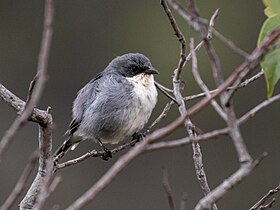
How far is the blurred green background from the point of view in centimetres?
1215

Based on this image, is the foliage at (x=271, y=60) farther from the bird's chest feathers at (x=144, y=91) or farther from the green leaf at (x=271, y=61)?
the bird's chest feathers at (x=144, y=91)

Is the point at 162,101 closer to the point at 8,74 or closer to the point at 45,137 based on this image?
the point at 8,74

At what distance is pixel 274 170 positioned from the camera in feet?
41.1

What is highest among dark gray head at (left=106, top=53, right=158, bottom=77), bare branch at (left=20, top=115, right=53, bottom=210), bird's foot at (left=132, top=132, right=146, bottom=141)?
dark gray head at (left=106, top=53, right=158, bottom=77)

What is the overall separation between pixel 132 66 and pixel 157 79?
289 inches

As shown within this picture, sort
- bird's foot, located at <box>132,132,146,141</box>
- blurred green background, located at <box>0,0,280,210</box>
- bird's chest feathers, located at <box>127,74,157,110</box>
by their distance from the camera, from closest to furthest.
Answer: bird's foot, located at <box>132,132,146,141</box> < bird's chest feathers, located at <box>127,74,157,110</box> < blurred green background, located at <box>0,0,280,210</box>

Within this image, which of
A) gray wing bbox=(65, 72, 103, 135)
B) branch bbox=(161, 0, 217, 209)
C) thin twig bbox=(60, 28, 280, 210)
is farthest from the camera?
gray wing bbox=(65, 72, 103, 135)

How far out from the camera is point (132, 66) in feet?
16.4

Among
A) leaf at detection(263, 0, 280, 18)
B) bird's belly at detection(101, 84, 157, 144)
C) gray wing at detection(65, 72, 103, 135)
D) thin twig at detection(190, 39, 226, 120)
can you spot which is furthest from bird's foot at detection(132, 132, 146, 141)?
leaf at detection(263, 0, 280, 18)

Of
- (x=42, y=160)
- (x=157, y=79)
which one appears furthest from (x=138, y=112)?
(x=157, y=79)

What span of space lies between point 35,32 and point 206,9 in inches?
101

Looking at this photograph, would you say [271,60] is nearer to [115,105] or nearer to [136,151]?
[136,151]

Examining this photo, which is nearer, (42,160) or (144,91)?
(42,160)

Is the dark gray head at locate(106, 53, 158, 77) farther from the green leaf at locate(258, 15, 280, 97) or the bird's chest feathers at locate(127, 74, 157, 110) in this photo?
the green leaf at locate(258, 15, 280, 97)
